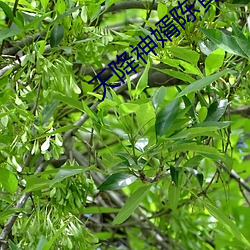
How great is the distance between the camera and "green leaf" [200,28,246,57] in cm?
75

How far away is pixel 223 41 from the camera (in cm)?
76

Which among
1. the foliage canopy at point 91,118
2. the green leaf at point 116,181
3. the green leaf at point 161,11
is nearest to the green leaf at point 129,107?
the foliage canopy at point 91,118

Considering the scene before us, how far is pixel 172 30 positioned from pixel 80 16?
132mm

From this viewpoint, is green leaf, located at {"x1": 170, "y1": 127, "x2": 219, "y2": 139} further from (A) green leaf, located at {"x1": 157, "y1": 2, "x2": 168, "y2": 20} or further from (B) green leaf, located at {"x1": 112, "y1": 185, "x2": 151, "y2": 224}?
(A) green leaf, located at {"x1": 157, "y1": 2, "x2": 168, "y2": 20}

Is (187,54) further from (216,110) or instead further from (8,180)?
(8,180)

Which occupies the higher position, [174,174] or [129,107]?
[129,107]

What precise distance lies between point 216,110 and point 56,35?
8.7 inches

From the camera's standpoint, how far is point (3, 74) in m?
0.82

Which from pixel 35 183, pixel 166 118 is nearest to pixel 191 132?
pixel 166 118

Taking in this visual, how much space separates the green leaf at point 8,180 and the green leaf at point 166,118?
178 mm

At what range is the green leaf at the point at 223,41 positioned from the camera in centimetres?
75

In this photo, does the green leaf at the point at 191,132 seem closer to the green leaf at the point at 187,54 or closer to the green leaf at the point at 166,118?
the green leaf at the point at 166,118

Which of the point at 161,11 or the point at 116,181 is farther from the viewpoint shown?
the point at 161,11

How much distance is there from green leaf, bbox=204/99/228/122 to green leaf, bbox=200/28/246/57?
0.08 meters
